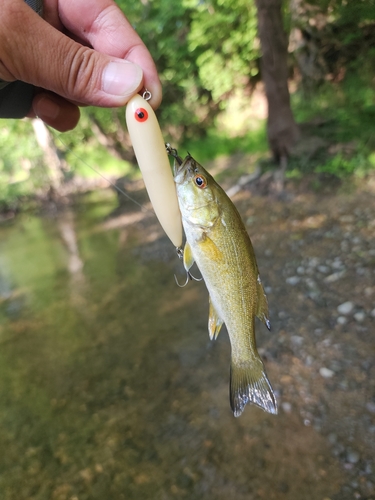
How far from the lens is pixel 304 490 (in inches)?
107

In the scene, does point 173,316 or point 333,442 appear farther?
point 173,316

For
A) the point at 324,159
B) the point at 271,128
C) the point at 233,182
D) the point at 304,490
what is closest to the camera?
the point at 304,490

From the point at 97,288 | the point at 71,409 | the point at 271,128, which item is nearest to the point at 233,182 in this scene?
the point at 271,128

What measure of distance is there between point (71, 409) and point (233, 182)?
284 inches

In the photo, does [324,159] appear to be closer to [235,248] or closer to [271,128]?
[271,128]

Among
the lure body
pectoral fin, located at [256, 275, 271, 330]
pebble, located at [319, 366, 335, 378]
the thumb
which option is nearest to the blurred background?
→ pebble, located at [319, 366, 335, 378]

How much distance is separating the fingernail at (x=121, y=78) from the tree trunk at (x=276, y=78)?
652cm

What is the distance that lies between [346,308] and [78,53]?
3.69 metres

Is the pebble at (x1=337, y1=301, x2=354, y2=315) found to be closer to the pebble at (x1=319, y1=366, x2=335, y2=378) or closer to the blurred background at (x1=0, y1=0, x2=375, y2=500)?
the blurred background at (x1=0, y1=0, x2=375, y2=500)

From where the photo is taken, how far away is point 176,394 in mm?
3832

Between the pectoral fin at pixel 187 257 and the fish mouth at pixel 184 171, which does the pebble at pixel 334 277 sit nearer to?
the pectoral fin at pixel 187 257

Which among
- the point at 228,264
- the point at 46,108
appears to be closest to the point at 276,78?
the point at 46,108

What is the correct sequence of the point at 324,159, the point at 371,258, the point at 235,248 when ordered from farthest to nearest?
the point at 324,159 < the point at 371,258 < the point at 235,248

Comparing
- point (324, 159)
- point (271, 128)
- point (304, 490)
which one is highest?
point (271, 128)
